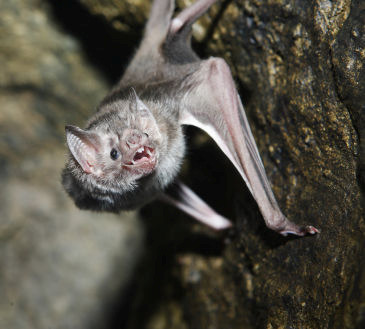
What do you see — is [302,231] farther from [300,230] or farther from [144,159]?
[144,159]

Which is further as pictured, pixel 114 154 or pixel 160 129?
pixel 160 129

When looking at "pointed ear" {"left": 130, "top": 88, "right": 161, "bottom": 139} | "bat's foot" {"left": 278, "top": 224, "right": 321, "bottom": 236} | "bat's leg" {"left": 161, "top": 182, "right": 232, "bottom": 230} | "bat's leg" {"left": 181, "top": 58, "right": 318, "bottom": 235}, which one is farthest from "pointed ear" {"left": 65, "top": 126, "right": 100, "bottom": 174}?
"bat's foot" {"left": 278, "top": 224, "right": 321, "bottom": 236}

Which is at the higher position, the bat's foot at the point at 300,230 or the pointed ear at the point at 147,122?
the bat's foot at the point at 300,230

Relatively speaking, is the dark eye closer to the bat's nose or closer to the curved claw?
the bat's nose

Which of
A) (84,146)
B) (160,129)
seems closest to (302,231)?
(160,129)

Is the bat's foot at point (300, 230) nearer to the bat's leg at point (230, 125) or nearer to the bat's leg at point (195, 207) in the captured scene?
the bat's leg at point (230, 125)

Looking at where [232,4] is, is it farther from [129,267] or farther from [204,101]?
[129,267]

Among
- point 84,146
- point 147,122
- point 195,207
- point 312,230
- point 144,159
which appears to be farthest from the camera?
point 195,207

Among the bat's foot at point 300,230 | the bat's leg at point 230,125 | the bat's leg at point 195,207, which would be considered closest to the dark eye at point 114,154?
the bat's leg at point 230,125
